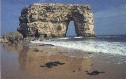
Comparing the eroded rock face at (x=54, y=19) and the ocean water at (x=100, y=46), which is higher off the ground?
the eroded rock face at (x=54, y=19)

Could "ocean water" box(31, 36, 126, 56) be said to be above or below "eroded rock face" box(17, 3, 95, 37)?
below

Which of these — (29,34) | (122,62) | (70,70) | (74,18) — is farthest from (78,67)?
(74,18)

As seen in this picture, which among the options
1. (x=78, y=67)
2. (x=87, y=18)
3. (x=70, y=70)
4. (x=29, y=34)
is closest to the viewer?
(x=70, y=70)

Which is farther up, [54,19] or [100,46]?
[54,19]

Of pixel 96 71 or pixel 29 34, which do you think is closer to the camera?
pixel 96 71

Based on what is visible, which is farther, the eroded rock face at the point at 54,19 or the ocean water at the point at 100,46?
the eroded rock face at the point at 54,19

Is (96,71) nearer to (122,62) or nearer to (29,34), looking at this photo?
(122,62)

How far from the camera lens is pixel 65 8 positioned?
5934 centimetres

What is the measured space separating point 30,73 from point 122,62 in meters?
3.86

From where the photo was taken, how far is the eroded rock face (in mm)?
56125

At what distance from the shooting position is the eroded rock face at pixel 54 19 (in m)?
56.1

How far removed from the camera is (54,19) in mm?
58906

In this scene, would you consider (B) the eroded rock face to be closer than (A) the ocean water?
No

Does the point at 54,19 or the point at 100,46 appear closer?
the point at 100,46
